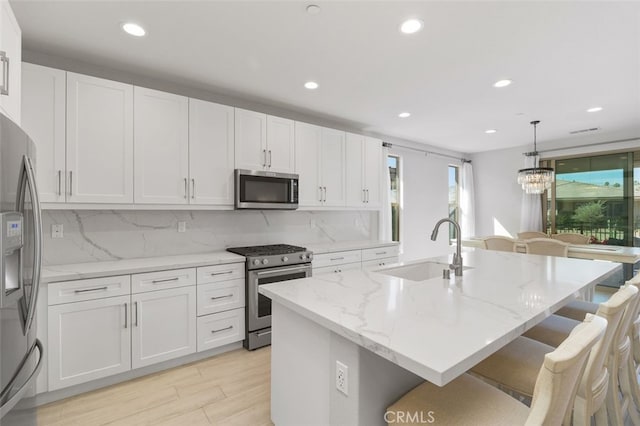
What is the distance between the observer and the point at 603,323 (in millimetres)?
999

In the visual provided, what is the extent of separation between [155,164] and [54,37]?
1.08 meters

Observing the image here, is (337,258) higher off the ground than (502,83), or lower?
lower

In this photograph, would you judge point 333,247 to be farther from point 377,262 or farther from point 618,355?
point 618,355

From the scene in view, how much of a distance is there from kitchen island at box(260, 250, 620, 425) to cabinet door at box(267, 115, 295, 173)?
1823mm

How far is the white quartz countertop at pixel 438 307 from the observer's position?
0.97 metres

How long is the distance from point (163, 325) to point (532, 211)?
239 inches

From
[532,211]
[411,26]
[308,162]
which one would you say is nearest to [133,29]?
[411,26]

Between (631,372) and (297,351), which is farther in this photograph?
(631,372)

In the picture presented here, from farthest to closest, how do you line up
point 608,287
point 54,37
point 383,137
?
1. point 383,137
2. point 608,287
3. point 54,37

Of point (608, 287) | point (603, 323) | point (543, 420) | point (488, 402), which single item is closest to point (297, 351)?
point (488, 402)

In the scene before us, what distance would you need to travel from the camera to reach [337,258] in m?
3.67

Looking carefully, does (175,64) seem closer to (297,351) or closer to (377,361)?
(297,351)

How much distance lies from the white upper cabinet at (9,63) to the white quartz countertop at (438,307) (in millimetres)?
1643

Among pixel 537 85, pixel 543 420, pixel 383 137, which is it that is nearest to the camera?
pixel 543 420
